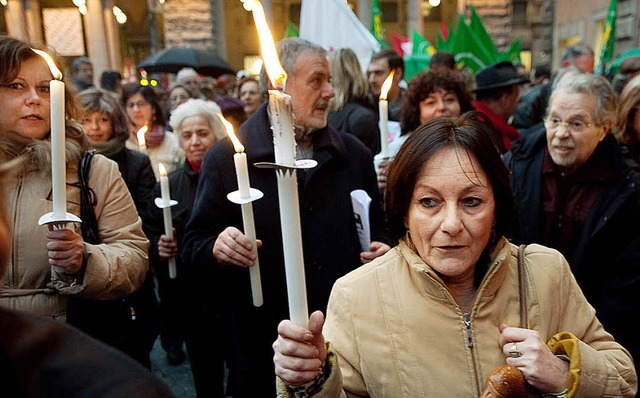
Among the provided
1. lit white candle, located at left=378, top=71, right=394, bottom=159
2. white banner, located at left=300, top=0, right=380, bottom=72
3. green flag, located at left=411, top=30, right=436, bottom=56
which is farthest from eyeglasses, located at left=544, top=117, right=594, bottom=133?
green flag, located at left=411, top=30, right=436, bottom=56

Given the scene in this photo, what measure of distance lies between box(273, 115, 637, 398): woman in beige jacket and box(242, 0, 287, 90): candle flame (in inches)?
29.0

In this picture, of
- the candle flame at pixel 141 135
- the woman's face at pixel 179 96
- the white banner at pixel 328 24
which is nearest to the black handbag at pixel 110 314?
the candle flame at pixel 141 135

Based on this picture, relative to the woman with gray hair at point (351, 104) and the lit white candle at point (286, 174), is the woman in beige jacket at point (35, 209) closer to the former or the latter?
the lit white candle at point (286, 174)

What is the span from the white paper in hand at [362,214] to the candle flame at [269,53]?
4.52 ft

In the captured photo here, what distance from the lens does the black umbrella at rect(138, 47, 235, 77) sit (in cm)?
948

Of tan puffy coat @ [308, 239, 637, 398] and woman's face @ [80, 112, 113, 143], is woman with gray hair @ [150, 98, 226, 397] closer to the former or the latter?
woman's face @ [80, 112, 113, 143]

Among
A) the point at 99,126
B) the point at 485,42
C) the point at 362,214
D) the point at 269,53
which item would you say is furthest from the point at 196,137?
the point at 485,42

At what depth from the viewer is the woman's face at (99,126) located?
357cm

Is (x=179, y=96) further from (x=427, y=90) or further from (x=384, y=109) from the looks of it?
(x=384, y=109)

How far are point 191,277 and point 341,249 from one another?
4.10 ft

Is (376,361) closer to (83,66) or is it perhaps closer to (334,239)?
(334,239)

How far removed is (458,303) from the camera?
5.03 feet

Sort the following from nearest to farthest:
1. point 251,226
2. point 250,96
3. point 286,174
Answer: point 286,174 < point 251,226 < point 250,96

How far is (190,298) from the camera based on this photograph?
352cm
